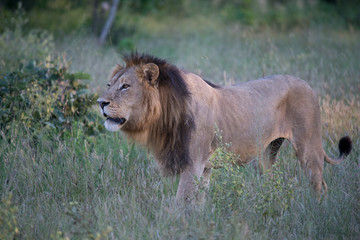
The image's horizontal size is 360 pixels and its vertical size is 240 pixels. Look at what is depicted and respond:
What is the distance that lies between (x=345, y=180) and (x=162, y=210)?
6.82 feet

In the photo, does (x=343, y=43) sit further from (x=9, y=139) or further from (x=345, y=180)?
(x=9, y=139)

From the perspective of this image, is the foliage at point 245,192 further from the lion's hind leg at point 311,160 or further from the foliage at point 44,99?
the foliage at point 44,99

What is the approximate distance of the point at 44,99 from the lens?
512 cm

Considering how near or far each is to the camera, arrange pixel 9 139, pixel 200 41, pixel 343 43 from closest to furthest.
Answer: pixel 9 139
pixel 343 43
pixel 200 41

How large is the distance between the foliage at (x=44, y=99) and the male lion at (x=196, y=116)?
1.35 meters

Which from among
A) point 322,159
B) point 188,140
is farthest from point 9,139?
point 322,159

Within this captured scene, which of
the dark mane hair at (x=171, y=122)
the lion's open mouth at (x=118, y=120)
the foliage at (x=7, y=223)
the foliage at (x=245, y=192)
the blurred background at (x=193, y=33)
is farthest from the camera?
the blurred background at (x=193, y=33)

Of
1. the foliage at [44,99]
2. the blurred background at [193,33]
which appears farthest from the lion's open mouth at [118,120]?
the blurred background at [193,33]

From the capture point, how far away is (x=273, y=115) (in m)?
4.70

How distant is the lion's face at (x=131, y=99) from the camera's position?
154 inches

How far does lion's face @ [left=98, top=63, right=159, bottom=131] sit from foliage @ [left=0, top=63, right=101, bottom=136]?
4.84 ft

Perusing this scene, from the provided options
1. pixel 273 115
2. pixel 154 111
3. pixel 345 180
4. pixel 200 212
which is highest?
pixel 154 111

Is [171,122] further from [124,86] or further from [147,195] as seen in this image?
[147,195]

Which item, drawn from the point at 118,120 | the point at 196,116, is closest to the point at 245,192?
the point at 196,116
